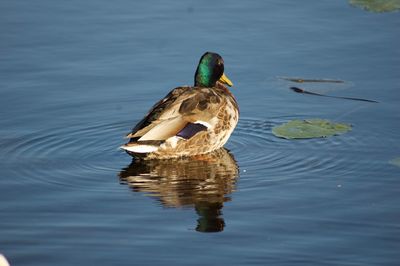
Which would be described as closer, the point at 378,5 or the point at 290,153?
the point at 290,153

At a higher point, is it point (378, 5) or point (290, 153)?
point (378, 5)

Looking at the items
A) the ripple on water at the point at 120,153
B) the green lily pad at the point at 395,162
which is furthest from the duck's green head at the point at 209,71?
the green lily pad at the point at 395,162

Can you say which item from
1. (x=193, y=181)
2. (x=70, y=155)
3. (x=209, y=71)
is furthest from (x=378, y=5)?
(x=70, y=155)

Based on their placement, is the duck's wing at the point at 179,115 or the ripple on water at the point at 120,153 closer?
the ripple on water at the point at 120,153

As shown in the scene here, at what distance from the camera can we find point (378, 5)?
1403 centimetres

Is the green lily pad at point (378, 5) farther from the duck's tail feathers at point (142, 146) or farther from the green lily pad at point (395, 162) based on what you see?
the duck's tail feathers at point (142, 146)

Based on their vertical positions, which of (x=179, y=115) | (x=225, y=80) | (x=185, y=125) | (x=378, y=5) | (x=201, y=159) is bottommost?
(x=201, y=159)

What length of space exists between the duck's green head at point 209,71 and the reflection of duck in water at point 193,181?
0.92m

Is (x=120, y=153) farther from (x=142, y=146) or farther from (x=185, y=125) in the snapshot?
(x=185, y=125)

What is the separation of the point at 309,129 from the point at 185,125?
1.27m

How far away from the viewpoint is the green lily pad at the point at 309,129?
10.5 meters

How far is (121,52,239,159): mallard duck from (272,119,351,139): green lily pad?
50cm

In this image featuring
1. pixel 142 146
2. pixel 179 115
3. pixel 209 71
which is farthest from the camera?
pixel 209 71

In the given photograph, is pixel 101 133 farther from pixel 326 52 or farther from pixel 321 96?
pixel 326 52
